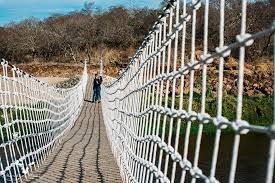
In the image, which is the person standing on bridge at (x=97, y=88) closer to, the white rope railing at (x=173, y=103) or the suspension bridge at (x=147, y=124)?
the suspension bridge at (x=147, y=124)

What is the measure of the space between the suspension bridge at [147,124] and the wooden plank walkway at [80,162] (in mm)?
12

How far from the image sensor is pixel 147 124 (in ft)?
14.5

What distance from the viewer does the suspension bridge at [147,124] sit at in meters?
1.98

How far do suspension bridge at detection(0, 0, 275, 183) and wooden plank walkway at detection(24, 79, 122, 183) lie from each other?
1cm

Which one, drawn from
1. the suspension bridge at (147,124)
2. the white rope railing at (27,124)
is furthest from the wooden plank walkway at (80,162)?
the white rope railing at (27,124)

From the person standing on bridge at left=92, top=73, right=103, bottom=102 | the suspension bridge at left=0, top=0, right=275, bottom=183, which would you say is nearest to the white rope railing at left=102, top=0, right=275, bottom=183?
the suspension bridge at left=0, top=0, right=275, bottom=183

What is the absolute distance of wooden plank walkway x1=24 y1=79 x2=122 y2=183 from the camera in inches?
250

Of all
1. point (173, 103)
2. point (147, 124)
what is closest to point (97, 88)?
point (147, 124)

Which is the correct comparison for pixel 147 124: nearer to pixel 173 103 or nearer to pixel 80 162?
pixel 173 103

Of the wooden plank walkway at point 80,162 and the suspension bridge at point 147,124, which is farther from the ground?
the suspension bridge at point 147,124

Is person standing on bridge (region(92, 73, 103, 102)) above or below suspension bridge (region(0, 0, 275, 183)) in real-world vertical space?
below

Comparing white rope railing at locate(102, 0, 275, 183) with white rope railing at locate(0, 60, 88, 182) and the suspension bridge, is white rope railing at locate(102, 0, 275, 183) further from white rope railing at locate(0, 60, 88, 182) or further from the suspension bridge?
white rope railing at locate(0, 60, 88, 182)

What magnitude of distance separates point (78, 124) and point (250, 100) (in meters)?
19.0

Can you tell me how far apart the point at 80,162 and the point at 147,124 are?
10.9 ft
